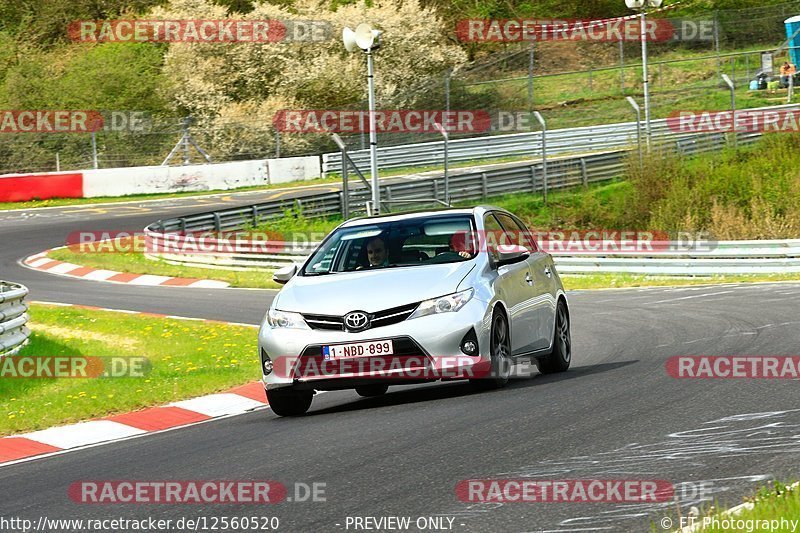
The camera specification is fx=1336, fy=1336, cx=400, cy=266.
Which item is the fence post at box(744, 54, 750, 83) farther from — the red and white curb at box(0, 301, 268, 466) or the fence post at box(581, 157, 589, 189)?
the red and white curb at box(0, 301, 268, 466)

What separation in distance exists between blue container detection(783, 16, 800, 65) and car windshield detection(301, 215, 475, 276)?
139 ft

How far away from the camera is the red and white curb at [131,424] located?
9.93m

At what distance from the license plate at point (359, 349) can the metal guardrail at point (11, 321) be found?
19.3 ft

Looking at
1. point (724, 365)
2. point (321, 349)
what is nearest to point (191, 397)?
point (321, 349)

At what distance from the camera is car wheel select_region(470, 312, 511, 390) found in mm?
10523

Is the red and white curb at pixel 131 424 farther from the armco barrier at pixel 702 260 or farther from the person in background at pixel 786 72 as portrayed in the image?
the person in background at pixel 786 72

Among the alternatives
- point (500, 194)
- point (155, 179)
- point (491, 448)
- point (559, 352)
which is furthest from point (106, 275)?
point (491, 448)

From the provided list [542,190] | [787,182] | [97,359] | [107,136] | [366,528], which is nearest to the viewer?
[366,528]

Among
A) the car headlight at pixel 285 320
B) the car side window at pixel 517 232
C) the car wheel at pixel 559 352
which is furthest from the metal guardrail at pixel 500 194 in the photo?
the car headlight at pixel 285 320

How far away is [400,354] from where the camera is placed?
10039mm

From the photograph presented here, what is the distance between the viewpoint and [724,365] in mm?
11555

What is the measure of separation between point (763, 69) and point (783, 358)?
4034 centimetres

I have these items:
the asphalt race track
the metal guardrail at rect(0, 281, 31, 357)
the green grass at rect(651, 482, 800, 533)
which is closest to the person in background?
the asphalt race track

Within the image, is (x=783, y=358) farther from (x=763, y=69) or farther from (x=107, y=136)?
(x=763, y=69)
